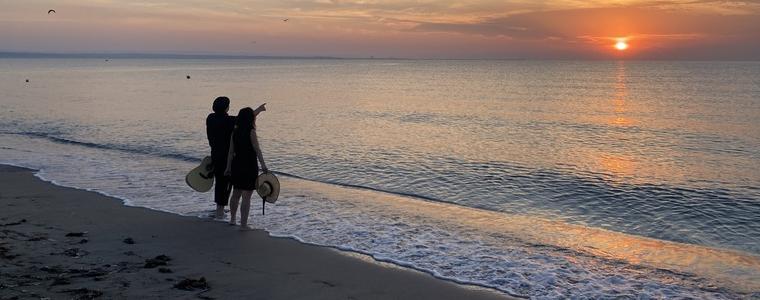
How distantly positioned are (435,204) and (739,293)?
633cm

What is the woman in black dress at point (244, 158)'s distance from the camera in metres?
8.90

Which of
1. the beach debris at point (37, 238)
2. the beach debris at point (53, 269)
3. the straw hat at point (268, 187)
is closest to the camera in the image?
the beach debris at point (53, 269)

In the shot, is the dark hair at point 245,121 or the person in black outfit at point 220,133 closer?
the dark hair at point 245,121

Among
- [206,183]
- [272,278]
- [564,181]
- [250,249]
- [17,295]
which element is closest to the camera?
[17,295]

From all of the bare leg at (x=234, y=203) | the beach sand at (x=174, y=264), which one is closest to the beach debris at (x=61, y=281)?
the beach sand at (x=174, y=264)

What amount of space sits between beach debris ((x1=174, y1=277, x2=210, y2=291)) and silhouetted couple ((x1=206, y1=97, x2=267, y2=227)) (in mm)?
2533

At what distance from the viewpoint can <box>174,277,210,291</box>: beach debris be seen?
21.1 feet

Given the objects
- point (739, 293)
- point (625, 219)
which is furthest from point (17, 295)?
point (625, 219)

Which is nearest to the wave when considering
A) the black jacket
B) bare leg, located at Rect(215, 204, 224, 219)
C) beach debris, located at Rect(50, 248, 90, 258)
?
bare leg, located at Rect(215, 204, 224, 219)

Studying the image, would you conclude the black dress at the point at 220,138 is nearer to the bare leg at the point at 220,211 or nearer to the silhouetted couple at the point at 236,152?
the silhouetted couple at the point at 236,152

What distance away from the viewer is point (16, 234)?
848cm

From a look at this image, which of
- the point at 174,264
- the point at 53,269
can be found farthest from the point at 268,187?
the point at 53,269

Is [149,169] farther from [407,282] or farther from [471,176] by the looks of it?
[407,282]

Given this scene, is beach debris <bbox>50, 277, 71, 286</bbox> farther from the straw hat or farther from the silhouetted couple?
the straw hat
